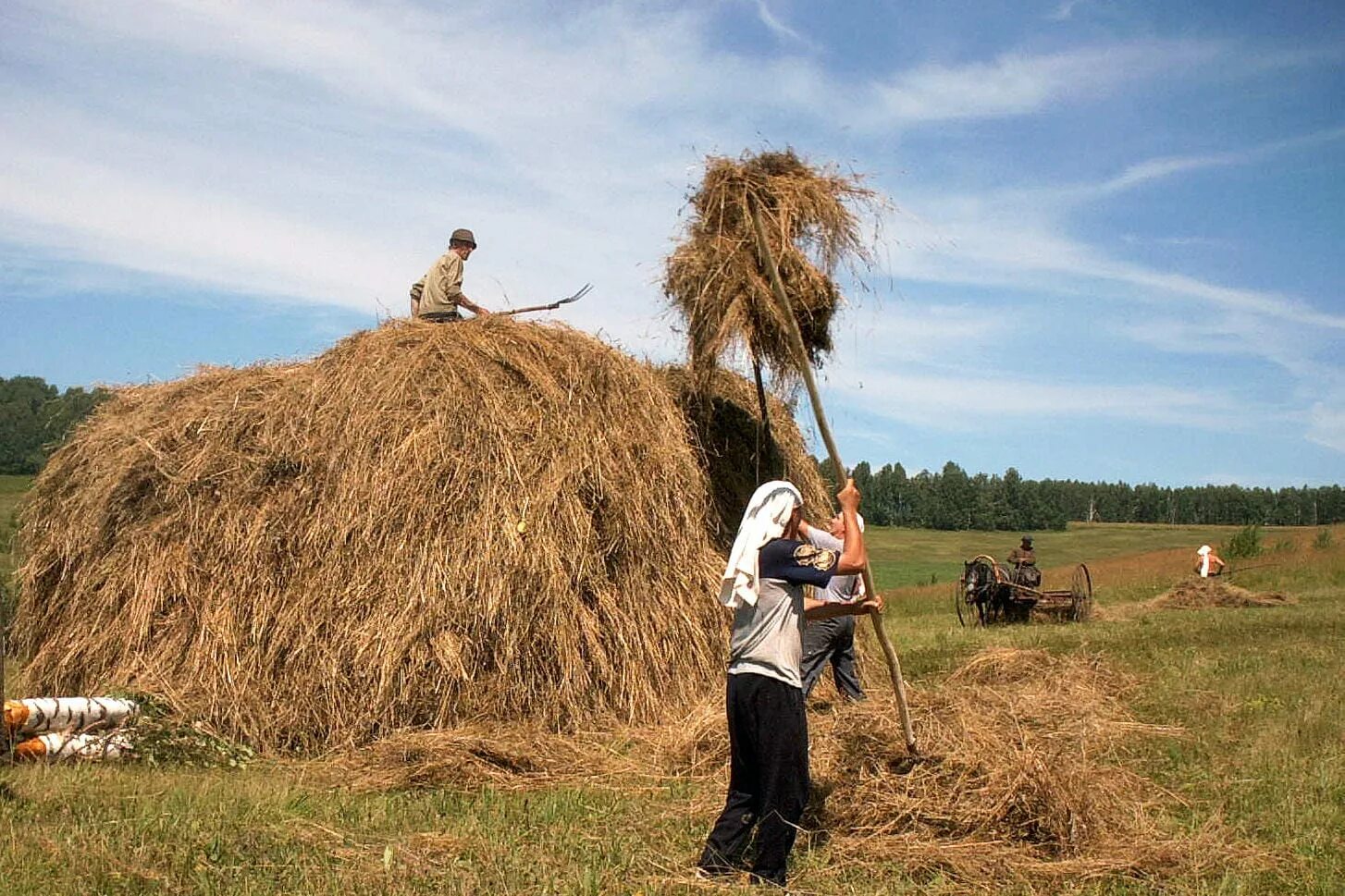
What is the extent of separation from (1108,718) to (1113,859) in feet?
13.1

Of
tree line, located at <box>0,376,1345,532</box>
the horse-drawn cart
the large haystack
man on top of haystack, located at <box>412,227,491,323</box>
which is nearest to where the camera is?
the large haystack

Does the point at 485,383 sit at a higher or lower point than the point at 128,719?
higher

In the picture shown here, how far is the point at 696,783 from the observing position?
7602 millimetres

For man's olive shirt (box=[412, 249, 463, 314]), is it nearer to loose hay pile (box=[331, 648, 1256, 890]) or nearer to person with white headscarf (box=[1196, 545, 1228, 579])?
loose hay pile (box=[331, 648, 1256, 890])

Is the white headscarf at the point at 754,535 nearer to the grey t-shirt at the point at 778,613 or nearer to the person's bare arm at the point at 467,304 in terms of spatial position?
the grey t-shirt at the point at 778,613

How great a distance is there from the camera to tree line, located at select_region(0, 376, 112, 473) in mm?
11820

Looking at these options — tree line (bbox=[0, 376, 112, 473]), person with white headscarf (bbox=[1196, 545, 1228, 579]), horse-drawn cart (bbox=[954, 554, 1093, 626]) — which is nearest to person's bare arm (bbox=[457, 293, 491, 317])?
tree line (bbox=[0, 376, 112, 473])

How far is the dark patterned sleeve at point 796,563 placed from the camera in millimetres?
5523

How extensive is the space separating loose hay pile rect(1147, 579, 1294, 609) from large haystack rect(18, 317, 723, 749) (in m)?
16.3

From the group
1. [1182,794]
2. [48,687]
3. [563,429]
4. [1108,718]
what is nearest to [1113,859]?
[1182,794]

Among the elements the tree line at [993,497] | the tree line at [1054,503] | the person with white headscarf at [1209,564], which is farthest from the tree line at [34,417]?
the tree line at [1054,503]

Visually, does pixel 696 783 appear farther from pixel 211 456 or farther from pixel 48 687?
pixel 48 687

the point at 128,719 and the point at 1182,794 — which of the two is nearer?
the point at 1182,794

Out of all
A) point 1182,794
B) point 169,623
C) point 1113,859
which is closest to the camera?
point 1113,859
